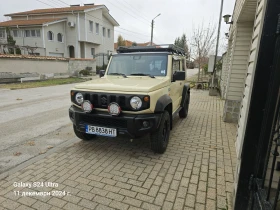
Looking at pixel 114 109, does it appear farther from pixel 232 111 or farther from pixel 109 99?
pixel 232 111

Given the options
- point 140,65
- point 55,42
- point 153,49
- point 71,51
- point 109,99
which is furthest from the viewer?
point 71,51

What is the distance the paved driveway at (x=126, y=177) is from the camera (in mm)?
2465

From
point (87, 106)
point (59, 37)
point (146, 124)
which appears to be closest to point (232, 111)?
point (146, 124)

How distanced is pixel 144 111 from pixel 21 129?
3686 mm

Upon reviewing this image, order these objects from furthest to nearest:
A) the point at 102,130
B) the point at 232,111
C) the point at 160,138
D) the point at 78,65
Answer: the point at 78,65 → the point at 232,111 → the point at 160,138 → the point at 102,130

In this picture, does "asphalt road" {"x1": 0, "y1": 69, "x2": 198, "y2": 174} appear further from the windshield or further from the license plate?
the windshield

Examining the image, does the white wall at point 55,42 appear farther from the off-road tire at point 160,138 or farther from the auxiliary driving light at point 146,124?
the auxiliary driving light at point 146,124

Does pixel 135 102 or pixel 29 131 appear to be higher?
pixel 135 102

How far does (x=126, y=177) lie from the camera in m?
2.99

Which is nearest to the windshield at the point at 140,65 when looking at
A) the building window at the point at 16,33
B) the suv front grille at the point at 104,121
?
the suv front grille at the point at 104,121

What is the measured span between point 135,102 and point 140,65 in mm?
1513

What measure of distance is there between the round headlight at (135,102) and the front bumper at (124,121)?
15cm

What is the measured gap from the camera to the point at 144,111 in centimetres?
323

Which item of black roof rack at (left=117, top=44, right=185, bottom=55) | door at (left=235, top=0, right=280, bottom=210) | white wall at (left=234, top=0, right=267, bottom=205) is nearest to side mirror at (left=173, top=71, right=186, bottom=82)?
black roof rack at (left=117, top=44, right=185, bottom=55)
